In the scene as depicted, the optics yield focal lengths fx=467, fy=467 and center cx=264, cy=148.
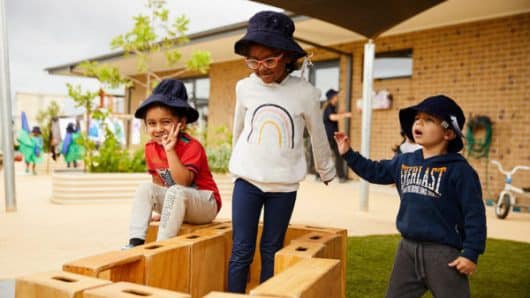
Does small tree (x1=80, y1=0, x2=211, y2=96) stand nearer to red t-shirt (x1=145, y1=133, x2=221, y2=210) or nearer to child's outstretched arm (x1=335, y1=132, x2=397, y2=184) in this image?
red t-shirt (x1=145, y1=133, x2=221, y2=210)

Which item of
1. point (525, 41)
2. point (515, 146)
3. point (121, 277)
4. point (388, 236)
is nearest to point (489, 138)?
point (515, 146)

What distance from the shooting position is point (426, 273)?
1928 mm

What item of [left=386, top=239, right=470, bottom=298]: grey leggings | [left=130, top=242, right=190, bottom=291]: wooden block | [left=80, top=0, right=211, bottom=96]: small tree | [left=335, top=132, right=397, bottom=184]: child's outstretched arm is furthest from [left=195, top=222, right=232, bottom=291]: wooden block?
[left=80, top=0, right=211, bottom=96]: small tree

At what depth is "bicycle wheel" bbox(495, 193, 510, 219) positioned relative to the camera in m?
6.12

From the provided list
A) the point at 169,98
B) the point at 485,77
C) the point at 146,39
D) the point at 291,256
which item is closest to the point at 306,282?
the point at 291,256

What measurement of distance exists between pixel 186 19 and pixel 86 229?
4.53 metres

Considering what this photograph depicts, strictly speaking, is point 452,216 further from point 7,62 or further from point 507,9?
point 507,9

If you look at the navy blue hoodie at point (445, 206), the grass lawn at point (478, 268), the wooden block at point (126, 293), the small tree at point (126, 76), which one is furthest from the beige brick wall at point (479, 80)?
the wooden block at point (126, 293)

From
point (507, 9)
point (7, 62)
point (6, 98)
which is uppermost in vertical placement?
point (507, 9)

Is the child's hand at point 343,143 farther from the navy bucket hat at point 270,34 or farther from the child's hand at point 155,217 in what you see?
the child's hand at point 155,217

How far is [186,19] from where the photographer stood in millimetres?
7969

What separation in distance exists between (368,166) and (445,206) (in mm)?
461

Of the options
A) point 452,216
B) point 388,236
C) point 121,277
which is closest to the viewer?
point 121,277

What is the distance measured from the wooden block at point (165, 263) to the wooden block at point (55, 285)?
1.11 feet
